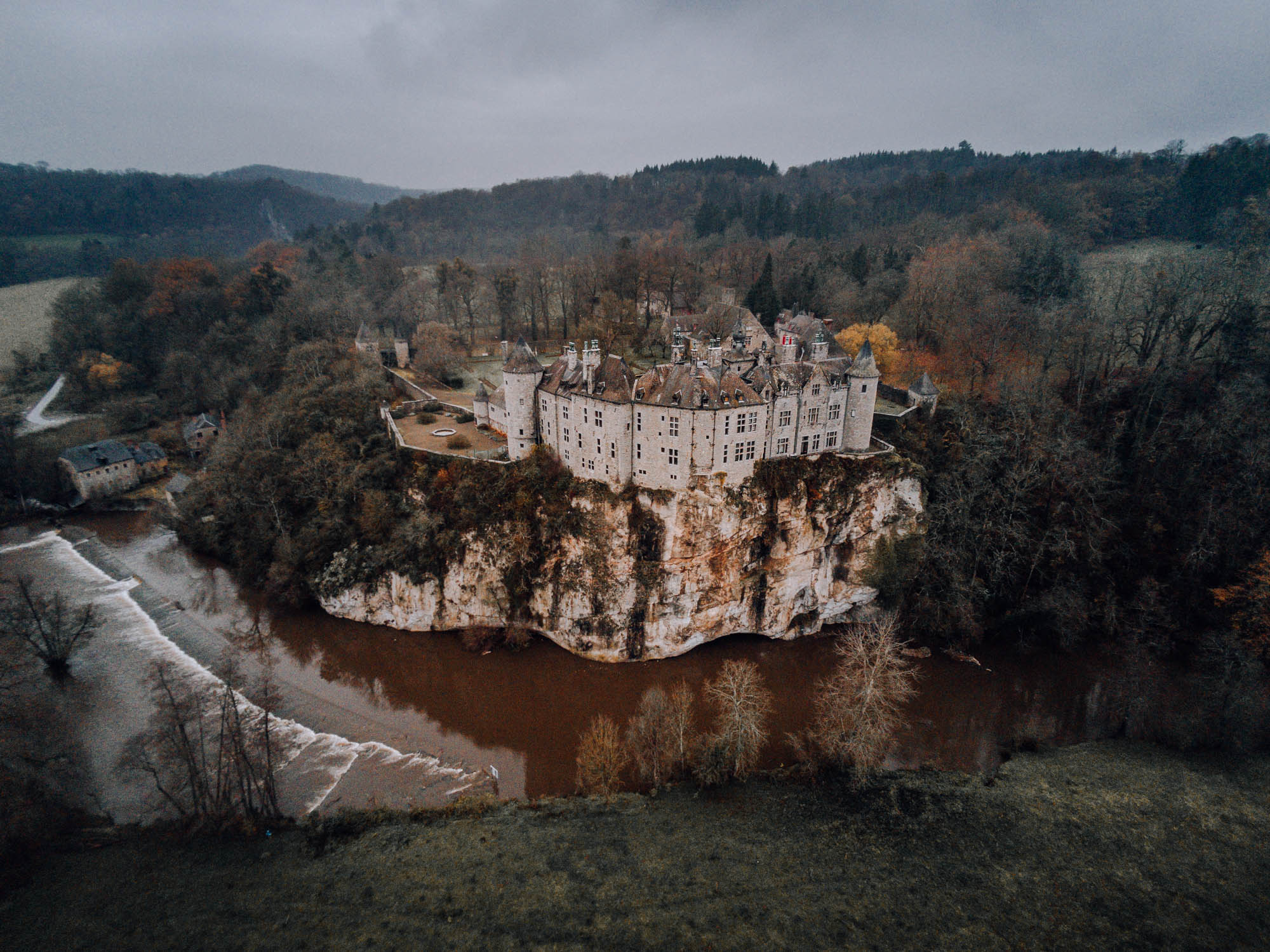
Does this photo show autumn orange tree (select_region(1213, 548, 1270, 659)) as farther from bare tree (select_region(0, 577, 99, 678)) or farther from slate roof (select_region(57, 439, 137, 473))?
slate roof (select_region(57, 439, 137, 473))

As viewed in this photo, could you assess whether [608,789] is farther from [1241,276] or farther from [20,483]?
[20,483]

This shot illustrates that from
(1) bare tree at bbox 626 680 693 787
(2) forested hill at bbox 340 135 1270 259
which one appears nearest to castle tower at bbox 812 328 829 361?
(1) bare tree at bbox 626 680 693 787

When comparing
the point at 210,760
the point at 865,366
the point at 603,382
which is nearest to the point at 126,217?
the point at 603,382

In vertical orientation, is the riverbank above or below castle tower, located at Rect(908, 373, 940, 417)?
below

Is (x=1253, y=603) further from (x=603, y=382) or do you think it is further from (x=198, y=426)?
(x=198, y=426)

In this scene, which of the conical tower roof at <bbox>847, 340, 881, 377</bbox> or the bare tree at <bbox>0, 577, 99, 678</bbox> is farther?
the conical tower roof at <bbox>847, 340, 881, 377</bbox>

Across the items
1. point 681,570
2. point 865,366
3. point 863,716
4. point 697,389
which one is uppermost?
point 865,366
